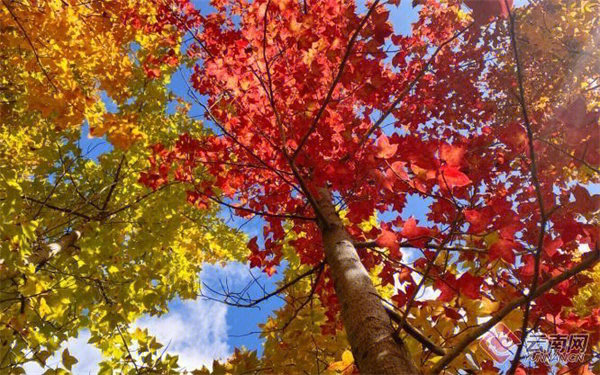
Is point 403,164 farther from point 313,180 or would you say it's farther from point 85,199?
point 85,199

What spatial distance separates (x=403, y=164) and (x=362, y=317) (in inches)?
37.4

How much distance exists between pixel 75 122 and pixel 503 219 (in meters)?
4.44

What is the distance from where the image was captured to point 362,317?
1.54 meters

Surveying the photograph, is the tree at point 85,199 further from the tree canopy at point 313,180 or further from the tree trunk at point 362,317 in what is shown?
the tree trunk at point 362,317

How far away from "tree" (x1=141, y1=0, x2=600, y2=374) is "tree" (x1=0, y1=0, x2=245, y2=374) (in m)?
0.60

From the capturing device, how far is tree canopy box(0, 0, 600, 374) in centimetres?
178

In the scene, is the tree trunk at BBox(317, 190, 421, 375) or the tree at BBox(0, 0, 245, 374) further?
the tree at BBox(0, 0, 245, 374)

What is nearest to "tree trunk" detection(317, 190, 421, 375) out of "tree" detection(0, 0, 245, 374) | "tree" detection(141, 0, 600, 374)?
"tree" detection(141, 0, 600, 374)

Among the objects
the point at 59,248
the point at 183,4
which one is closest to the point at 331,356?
the point at 59,248

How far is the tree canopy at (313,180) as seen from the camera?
1777 mm

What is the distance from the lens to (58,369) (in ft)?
6.79

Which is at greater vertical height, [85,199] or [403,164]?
[85,199]

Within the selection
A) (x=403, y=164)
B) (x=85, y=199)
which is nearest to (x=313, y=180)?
(x=403, y=164)

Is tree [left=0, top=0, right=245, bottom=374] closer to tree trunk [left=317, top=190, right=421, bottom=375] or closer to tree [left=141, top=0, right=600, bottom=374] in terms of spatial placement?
tree [left=141, top=0, right=600, bottom=374]
